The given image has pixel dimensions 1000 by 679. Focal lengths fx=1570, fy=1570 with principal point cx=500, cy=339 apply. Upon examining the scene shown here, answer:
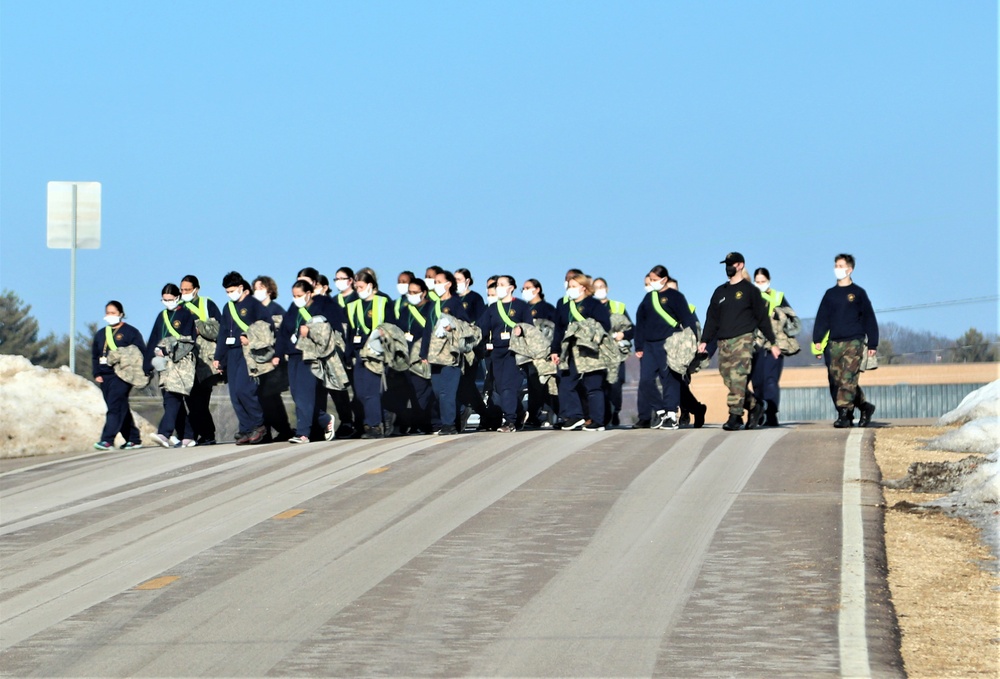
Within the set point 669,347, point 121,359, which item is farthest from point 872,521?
point 121,359

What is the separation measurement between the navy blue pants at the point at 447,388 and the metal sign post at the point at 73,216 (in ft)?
19.8

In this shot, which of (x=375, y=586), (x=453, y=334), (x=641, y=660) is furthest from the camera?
(x=453, y=334)

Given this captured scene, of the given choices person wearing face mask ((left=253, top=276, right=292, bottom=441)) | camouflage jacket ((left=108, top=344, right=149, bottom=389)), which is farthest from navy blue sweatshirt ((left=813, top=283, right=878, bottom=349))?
camouflage jacket ((left=108, top=344, right=149, bottom=389))

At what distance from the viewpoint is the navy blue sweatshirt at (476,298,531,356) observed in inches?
802

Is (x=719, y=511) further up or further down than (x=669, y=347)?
further down

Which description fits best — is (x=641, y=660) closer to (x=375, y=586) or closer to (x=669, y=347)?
(x=375, y=586)

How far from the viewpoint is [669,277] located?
66.9ft

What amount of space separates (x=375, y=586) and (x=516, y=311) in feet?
35.9

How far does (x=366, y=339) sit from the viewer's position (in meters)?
20.0

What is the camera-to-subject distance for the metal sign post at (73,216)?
74.3 feet

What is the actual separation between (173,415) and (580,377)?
16.9ft

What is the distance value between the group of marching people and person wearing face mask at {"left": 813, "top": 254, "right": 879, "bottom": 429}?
2.28 ft

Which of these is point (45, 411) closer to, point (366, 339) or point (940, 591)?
point (366, 339)

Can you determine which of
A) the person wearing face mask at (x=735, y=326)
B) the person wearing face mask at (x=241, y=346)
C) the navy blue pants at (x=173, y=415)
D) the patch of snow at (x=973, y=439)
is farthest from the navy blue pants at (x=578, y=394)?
the navy blue pants at (x=173, y=415)
